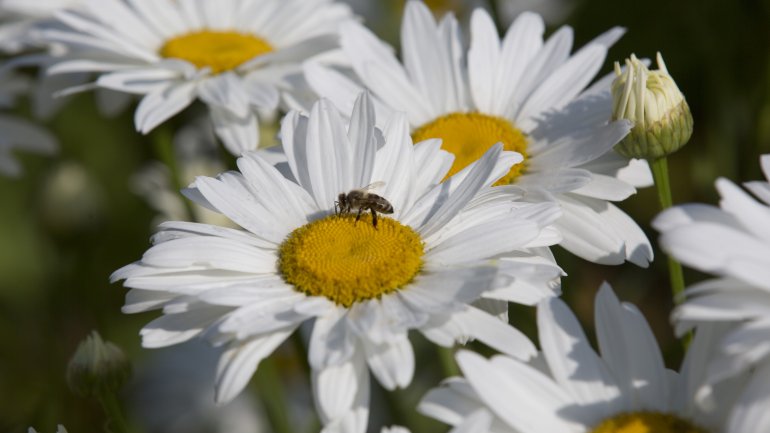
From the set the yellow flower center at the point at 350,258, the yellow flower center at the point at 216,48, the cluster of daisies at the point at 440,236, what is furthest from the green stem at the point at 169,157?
the yellow flower center at the point at 350,258

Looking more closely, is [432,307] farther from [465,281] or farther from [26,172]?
[26,172]

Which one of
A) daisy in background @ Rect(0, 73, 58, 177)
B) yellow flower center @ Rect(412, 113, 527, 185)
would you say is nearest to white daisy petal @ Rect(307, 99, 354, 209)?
yellow flower center @ Rect(412, 113, 527, 185)

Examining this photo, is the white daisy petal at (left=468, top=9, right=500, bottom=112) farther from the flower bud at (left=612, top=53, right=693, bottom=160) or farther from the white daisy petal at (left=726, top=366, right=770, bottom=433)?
the white daisy petal at (left=726, top=366, right=770, bottom=433)

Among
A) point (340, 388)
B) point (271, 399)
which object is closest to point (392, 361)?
point (340, 388)

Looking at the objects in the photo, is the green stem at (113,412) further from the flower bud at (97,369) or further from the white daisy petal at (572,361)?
the white daisy petal at (572,361)

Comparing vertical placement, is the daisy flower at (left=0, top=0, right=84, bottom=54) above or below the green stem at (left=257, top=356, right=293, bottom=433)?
above

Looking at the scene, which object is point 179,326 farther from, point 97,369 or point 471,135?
point 471,135
